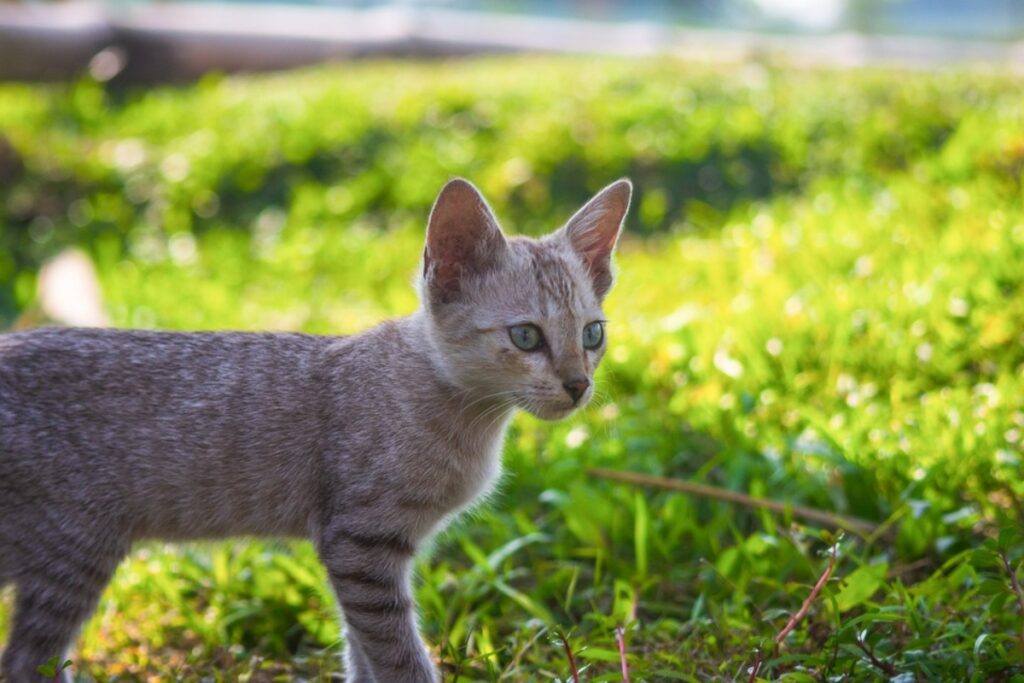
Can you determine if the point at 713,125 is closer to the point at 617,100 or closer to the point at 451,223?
the point at 617,100

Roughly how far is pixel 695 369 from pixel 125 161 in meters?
6.39

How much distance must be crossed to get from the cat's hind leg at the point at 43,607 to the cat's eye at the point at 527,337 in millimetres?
1459

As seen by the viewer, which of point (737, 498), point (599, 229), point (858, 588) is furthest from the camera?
point (737, 498)

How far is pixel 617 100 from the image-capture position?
996 cm

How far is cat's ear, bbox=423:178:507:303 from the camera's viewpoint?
345 centimetres

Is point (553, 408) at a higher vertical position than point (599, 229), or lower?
lower

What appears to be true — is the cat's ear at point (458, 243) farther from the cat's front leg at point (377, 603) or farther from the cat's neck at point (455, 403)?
the cat's front leg at point (377, 603)

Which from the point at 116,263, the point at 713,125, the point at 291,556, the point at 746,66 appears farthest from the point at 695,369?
the point at 746,66

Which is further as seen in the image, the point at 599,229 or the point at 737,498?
the point at 737,498

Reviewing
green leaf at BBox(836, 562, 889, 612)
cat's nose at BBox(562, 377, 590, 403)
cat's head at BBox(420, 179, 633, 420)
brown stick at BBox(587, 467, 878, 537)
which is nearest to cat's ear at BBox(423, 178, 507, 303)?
cat's head at BBox(420, 179, 633, 420)

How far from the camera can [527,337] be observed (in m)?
3.46

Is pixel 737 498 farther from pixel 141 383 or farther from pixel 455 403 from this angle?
pixel 141 383

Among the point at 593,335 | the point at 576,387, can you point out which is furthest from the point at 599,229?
the point at 576,387

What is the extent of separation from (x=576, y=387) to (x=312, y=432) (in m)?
0.91
